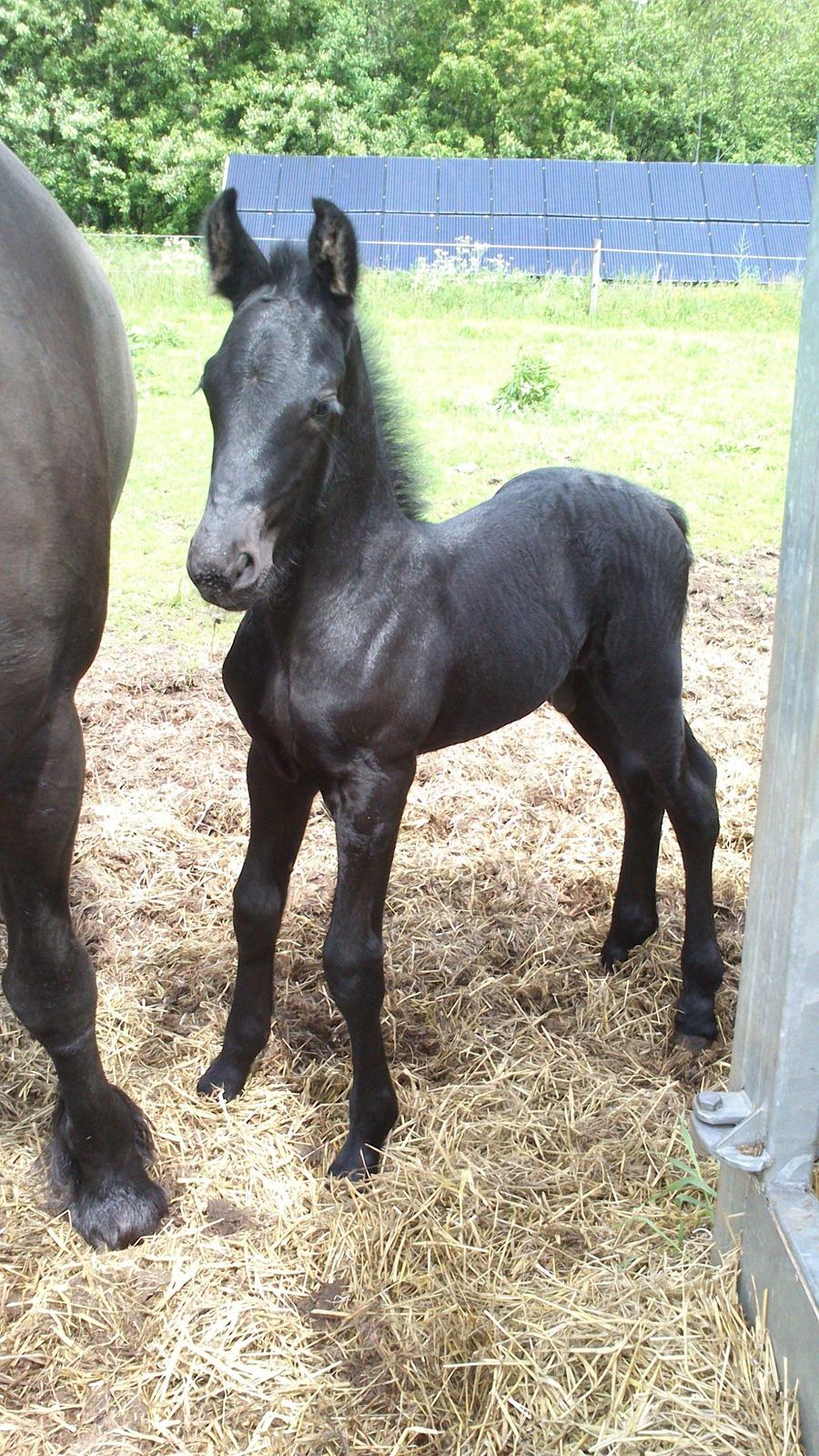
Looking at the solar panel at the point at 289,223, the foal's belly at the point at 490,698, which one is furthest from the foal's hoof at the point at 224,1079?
the solar panel at the point at 289,223

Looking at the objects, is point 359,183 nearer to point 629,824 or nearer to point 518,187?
point 518,187

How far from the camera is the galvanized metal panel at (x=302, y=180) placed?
1812 cm

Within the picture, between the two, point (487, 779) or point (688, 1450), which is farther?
point (487, 779)

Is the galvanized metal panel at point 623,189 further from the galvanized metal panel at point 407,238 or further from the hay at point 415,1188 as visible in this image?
the hay at point 415,1188

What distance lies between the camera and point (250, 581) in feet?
6.29

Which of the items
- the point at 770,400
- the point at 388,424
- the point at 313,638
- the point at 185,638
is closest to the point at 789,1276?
the point at 313,638

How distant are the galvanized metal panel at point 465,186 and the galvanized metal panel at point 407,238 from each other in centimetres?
66

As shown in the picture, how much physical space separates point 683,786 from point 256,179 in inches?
744

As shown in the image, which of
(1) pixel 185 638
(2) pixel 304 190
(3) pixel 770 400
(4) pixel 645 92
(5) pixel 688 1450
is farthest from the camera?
(4) pixel 645 92

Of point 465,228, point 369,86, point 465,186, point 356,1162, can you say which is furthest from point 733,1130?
point 369,86

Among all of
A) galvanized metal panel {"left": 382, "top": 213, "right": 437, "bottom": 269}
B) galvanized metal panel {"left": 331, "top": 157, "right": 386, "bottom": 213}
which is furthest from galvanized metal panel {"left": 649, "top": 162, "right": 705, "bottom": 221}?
galvanized metal panel {"left": 331, "top": 157, "right": 386, "bottom": 213}

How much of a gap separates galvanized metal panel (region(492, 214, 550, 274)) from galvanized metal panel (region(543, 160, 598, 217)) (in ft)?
2.14

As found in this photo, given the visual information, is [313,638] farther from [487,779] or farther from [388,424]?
[487,779]

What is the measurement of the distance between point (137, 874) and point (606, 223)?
18.3 m
